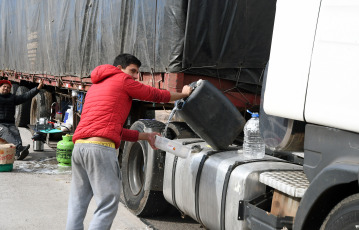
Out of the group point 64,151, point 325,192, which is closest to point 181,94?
point 325,192

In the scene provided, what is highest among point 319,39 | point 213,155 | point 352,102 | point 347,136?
point 319,39

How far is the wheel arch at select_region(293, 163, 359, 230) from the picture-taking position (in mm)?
2428

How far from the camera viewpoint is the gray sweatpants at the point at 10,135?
920cm

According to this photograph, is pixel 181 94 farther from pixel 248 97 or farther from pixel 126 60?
pixel 248 97

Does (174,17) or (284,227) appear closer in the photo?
(284,227)

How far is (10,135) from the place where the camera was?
931 cm

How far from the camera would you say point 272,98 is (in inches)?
120

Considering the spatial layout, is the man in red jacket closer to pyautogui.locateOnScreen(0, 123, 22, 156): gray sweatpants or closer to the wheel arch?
the wheel arch

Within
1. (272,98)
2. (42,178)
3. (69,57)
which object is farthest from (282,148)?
(69,57)

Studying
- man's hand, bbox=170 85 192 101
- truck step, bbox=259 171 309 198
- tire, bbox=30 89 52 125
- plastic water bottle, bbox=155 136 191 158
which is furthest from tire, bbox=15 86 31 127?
truck step, bbox=259 171 309 198

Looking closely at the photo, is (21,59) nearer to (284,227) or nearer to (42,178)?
(42,178)

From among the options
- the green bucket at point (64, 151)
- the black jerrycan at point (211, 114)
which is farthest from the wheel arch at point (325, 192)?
the green bucket at point (64, 151)

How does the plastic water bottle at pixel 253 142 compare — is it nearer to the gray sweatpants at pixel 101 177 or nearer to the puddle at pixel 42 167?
the gray sweatpants at pixel 101 177

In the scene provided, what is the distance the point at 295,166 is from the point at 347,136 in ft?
3.74
